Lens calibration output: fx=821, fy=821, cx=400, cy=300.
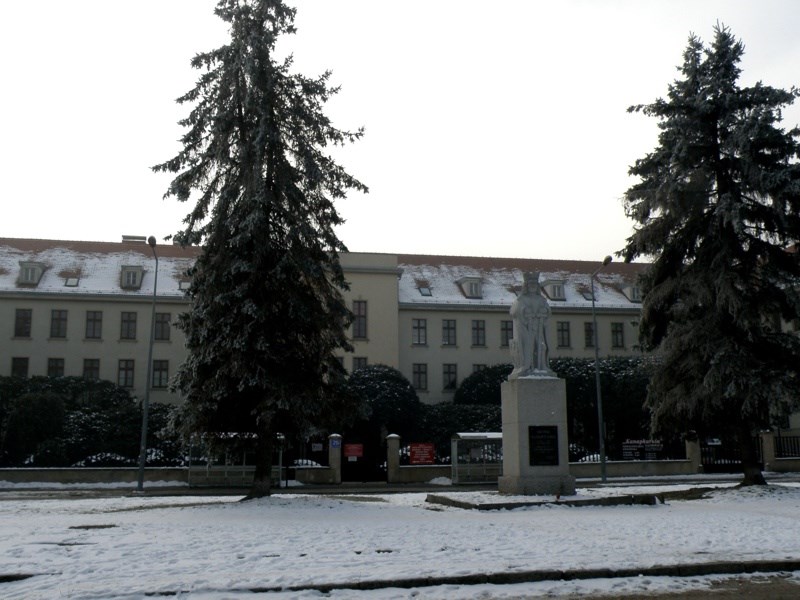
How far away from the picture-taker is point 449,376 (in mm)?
54594

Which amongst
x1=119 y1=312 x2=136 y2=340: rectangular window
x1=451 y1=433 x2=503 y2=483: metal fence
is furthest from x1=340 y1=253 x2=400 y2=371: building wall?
x1=451 y1=433 x2=503 y2=483: metal fence

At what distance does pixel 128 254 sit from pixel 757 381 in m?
43.4

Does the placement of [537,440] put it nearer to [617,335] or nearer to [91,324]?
[91,324]

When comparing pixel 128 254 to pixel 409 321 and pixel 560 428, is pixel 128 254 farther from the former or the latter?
pixel 560 428

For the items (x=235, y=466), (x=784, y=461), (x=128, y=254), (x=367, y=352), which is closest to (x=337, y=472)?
(x=235, y=466)

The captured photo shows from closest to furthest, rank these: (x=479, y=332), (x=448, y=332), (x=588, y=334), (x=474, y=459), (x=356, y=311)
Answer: (x=474, y=459) → (x=356, y=311) → (x=448, y=332) → (x=479, y=332) → (x=588, y=334)

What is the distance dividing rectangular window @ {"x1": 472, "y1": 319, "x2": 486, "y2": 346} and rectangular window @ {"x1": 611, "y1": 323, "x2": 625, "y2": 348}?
892 cm

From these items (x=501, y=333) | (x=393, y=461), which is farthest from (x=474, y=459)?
(x=501, y=333)

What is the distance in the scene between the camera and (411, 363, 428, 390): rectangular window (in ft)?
177

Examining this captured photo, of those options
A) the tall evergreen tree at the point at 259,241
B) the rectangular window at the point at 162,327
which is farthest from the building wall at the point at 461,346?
the tall evergreen tree at the point at 259,241

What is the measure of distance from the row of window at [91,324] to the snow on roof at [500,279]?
1534 cm

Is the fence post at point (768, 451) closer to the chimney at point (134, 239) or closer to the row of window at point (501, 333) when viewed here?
the row of window at point (501, 333)

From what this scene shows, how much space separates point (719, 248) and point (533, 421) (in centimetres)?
793

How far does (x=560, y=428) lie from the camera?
18688 millimetres
